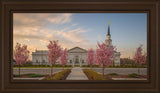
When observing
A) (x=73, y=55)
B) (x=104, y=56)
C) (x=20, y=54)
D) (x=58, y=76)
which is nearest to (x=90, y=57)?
(x=73, y=55)

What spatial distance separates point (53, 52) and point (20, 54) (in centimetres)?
70

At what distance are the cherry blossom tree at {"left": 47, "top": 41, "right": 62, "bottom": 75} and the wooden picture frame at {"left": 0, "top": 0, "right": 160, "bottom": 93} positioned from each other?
0.68m

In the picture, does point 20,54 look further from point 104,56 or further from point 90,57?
point 104,56

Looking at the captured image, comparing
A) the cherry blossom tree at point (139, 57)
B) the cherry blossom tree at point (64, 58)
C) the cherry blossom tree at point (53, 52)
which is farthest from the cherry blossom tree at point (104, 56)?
the cherry blossom tree at point (53, 52)

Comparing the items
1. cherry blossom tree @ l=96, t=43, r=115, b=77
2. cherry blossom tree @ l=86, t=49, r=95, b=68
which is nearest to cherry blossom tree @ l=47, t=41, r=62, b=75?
cherry blossom tree @ l=86, t=49, r=95, b=68

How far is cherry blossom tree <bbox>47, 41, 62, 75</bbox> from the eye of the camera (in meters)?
2.62

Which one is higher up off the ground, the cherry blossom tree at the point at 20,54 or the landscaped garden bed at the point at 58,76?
the cherry blossom tree at the point at 20,54

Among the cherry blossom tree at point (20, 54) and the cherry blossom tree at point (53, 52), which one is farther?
the cherry blossom tree at point (53, 52)
